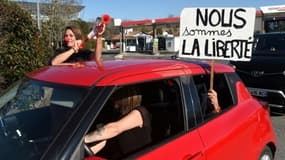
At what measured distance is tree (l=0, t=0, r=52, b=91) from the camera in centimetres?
753

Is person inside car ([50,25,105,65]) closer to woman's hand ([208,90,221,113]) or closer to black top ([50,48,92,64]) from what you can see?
black top ([50,48,92,64])

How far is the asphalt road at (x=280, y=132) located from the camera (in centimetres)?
579

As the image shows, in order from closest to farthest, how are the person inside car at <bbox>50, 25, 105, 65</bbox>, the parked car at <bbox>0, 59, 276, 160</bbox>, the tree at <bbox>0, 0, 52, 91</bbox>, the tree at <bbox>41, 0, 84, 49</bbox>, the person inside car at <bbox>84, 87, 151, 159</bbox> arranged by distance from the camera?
1. the parked car at <bbox>0, 59, 276, 160</bbox>
2. the person inside car at <bbox>84, 87, 151, 159</bbox>
3. the person inside car at <bbox>50, 25, 105, 65</bbox>
4. the tree at <bbox>0, 0, 52, 91</bbox>
5. the tree at <bbox>41, 0, 84, 49</bbox>

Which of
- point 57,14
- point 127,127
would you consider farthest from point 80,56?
point 57,14

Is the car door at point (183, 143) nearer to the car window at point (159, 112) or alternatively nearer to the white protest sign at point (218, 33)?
the car window at point (159, 112)

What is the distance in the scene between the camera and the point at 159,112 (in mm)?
3125

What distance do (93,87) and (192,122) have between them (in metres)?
0.90

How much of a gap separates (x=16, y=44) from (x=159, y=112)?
5292 mm

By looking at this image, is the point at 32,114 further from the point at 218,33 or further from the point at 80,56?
the point at 218,33

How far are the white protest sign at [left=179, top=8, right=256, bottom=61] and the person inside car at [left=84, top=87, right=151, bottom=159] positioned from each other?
1589mm

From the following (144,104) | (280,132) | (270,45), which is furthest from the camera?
(270,45)

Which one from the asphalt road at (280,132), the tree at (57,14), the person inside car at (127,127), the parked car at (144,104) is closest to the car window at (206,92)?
the parked car at (144,104)

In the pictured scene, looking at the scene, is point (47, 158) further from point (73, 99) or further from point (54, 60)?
point (54, 60)

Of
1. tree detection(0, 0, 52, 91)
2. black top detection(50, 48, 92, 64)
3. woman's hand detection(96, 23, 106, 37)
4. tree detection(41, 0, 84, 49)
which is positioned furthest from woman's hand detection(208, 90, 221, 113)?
tree detection(41, 0, 84, 49)
